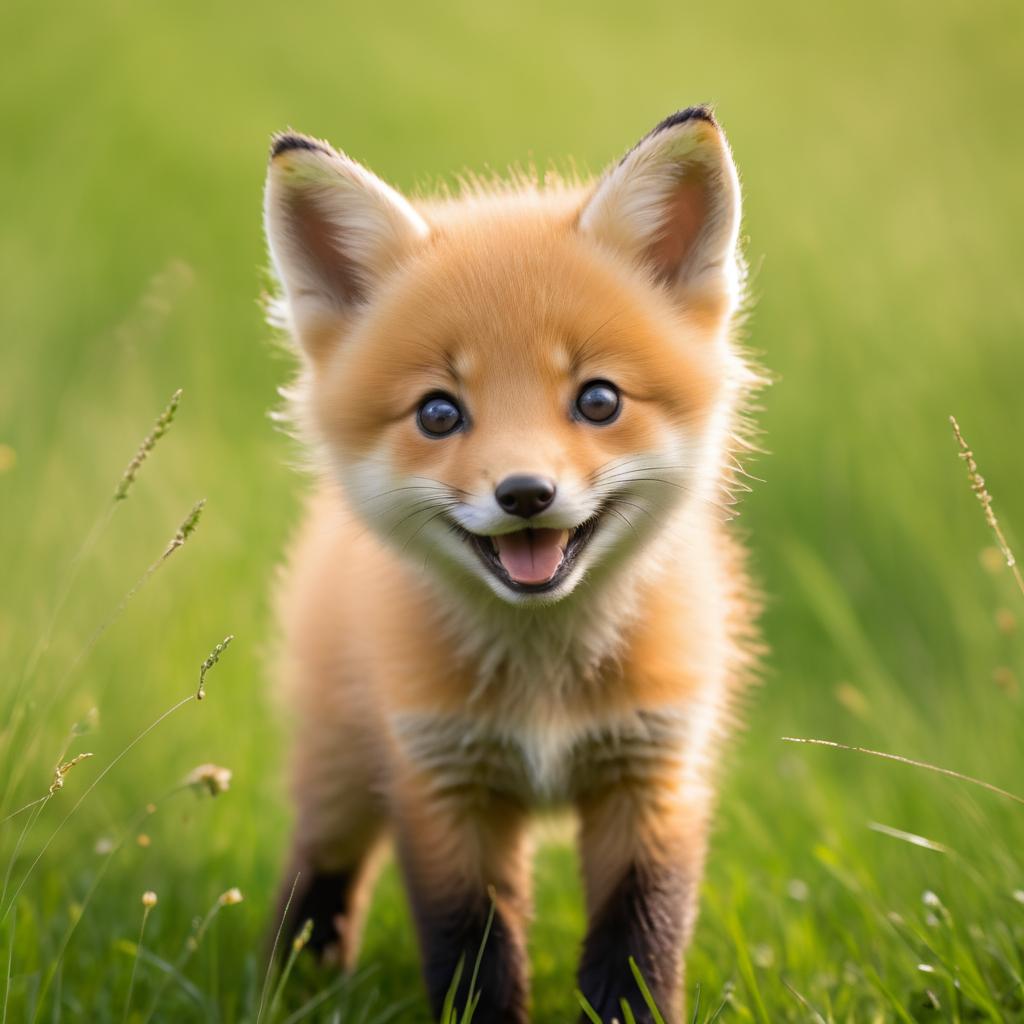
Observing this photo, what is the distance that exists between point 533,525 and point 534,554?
0.14 meters

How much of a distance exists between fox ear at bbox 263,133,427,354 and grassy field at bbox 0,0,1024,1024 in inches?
16.5

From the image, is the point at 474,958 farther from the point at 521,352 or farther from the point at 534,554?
the point at 521,352

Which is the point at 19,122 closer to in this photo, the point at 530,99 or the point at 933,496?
the point at 530,99

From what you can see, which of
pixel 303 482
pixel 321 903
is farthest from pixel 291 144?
pixel 303 482

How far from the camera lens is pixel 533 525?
8.18 ft

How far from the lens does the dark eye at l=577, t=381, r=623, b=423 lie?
2.65 m

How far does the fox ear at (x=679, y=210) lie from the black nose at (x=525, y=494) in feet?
2.49

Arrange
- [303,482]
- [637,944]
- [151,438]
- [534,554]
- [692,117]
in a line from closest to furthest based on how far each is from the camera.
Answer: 1. [151,438]
2. [534,554]
3. [692,117]
4. [637,944]
5. [303,482]

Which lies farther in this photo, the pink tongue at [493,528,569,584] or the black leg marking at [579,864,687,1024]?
the black leg marking at [579,864,687,1024]

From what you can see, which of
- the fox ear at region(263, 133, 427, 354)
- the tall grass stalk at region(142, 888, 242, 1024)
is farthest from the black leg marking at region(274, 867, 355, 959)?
the fox ear at region(263, 133, 427, 354)

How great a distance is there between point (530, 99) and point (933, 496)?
562 cm

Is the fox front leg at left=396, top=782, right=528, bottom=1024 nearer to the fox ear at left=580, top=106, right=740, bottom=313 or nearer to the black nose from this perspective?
the black nose

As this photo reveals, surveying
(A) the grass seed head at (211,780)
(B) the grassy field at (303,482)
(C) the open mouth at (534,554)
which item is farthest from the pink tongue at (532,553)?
(B) the grassy field at (303,482)

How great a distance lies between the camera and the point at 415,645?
3.07m
